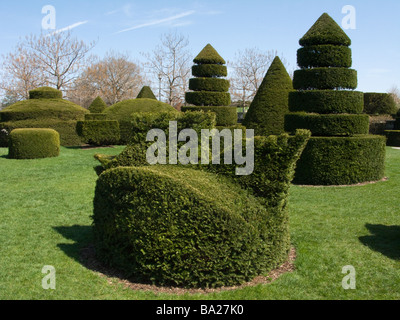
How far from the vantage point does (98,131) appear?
21.4 metres

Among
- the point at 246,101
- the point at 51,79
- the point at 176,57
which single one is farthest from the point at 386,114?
the point at 51,79

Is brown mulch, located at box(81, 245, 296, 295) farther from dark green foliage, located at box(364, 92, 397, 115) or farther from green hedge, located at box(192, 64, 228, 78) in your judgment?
dark green foliage, located at box(364, 92, 397, 115)

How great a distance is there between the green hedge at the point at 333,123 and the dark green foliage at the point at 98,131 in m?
12.1

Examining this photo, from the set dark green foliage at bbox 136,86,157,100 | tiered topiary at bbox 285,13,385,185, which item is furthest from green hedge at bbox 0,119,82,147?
tiered topiary at bbox 285,13,385,185

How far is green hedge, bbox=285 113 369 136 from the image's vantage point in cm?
1257

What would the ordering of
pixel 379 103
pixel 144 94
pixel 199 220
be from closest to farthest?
pixel 199 220 < pixel 379 103 < pixel 144 94

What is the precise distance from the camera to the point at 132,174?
5.14 meters

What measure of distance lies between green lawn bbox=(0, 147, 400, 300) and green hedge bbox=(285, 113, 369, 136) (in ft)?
6.65

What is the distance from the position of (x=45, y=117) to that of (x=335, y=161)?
58.9 ft

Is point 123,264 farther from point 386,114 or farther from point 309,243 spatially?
point 386,114

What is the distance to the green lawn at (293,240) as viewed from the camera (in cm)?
484

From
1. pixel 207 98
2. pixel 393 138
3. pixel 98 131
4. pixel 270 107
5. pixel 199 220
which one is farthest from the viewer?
pixel 393 138

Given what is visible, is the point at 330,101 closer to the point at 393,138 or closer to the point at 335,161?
the point at 335,161

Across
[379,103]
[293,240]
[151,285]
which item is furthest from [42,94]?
[379,103]
